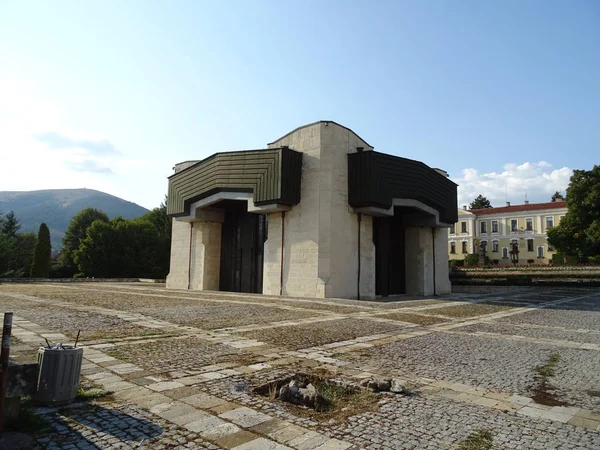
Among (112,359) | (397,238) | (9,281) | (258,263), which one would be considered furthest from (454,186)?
(9,281)

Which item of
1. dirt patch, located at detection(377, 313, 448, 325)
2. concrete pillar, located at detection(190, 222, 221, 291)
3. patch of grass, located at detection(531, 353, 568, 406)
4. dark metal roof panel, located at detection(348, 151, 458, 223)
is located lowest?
dirt patch, located at detection(377, 313, 448, 325)

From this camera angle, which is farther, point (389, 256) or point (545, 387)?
point (389, 256)

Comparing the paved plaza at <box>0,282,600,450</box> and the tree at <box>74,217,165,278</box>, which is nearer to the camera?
the paved plaza at <box>0,282,600,450</box>

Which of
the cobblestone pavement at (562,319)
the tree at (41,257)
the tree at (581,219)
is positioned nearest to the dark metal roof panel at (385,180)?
the cobblestone pavement at (562,319)

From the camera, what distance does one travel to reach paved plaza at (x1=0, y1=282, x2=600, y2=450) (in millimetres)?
3709

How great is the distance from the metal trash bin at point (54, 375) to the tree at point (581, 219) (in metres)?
52.3

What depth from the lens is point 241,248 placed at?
28.4 m

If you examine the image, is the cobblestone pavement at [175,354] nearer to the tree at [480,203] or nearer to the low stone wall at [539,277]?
the low stone wall at [539,277]

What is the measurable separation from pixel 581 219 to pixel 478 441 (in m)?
52.6

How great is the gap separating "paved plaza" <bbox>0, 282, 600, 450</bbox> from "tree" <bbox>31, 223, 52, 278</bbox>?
42.6 m

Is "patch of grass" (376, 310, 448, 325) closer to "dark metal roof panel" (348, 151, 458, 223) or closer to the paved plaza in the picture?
the paved plaza

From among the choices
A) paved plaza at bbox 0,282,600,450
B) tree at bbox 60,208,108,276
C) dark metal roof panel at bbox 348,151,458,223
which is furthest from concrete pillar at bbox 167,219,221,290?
tree at bbox 60,208,108,276

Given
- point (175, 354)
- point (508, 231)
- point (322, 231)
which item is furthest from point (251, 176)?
point (508, 231)

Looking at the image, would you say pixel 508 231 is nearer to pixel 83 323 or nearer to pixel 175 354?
pixel 83 323
